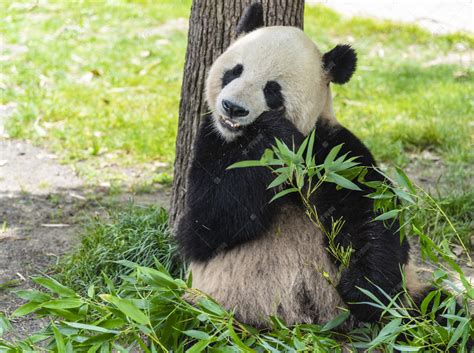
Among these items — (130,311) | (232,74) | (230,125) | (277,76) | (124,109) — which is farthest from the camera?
(124,109)

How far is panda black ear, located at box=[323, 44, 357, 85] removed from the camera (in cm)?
395

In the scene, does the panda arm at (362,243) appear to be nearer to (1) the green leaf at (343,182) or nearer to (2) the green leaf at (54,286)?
(1) the green leaf at (343,182)

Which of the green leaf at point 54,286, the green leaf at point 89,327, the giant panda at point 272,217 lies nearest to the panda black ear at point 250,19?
the giant panda at point 272,217

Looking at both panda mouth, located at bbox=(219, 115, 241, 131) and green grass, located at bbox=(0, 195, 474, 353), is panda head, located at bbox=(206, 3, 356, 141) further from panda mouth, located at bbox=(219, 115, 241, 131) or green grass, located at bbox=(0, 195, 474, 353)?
green grass, located at bbox=(0, 195, 474, 353)

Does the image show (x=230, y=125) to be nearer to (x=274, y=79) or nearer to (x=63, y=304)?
(x=274, y=79)

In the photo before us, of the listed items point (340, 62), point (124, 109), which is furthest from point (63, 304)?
point (124, 109)

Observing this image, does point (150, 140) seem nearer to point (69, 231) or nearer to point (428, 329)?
point (69, 231)

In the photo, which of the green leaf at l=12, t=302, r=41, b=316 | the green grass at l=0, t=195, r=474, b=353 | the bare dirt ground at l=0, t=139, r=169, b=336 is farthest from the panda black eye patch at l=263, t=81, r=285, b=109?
the bare dirt ground at l=0, t=139, r=169, b=336

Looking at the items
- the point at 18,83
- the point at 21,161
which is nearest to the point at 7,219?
the point at 21,161

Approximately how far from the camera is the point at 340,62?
3.96m

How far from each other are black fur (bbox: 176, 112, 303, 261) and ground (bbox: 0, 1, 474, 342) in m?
1.42

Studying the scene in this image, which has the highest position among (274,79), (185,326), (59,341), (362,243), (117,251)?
(274,79)

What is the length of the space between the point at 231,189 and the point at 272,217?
258 millimetres

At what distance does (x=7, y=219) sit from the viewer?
18.8 ft
